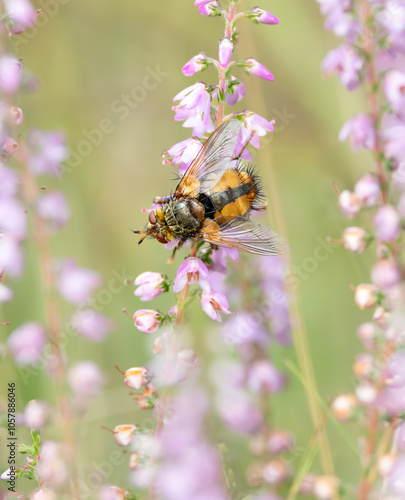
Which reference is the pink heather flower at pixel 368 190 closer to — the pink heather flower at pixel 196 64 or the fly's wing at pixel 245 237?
the fly's wing at pixel 245 237

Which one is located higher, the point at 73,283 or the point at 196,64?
the point at 196,64

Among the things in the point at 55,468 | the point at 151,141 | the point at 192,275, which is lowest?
the point at 55,468

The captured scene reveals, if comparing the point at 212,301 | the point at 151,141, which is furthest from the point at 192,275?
the point at 151,141

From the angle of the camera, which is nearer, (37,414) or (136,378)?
(37,414)

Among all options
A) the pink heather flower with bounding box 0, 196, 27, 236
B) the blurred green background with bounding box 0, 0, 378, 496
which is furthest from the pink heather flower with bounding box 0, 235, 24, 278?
the blurred green background with bounding box 0, 0, 378, 496

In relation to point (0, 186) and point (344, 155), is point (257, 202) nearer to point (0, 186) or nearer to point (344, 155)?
point (0, 186)

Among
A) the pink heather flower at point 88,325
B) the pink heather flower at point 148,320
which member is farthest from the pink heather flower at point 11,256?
the pink heather flower at point 148,320

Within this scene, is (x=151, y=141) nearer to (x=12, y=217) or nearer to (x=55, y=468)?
(x=12, y=217)

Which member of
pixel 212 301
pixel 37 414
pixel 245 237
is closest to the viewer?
pixel 37 414
